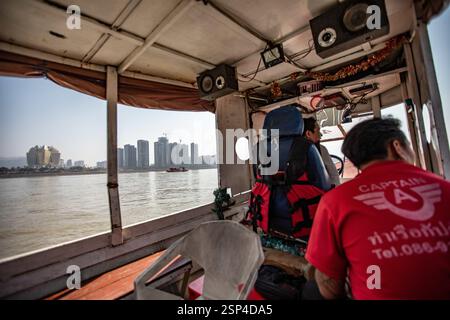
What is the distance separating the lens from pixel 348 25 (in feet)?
6.07

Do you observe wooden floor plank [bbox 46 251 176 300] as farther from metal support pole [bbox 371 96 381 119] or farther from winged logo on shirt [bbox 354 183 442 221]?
metal support pole [bbox 371 96 381 119]

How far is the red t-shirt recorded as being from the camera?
66 centimetres

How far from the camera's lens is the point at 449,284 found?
658 mm

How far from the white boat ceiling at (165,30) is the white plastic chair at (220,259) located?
190 cm

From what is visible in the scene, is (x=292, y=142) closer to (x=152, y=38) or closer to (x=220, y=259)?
(x=220, y=259)

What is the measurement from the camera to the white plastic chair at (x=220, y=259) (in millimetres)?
1001

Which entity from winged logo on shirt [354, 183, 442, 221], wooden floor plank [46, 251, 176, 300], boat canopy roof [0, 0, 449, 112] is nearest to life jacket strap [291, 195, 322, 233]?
winged logo on shirt [354, 183, 442, 221]

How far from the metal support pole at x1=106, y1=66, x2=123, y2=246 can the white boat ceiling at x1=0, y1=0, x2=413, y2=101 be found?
0.22 meters

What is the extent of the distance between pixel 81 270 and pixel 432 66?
4.07 meters

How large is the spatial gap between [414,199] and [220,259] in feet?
3.21

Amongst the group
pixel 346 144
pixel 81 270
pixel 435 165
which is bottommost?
pixel 81 270

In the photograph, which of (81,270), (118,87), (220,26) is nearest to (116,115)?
(118,87)

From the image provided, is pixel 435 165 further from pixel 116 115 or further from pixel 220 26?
pixel 116 115

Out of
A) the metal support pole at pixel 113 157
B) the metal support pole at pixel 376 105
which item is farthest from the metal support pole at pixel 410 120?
the metal support pole at pixel 113 157
